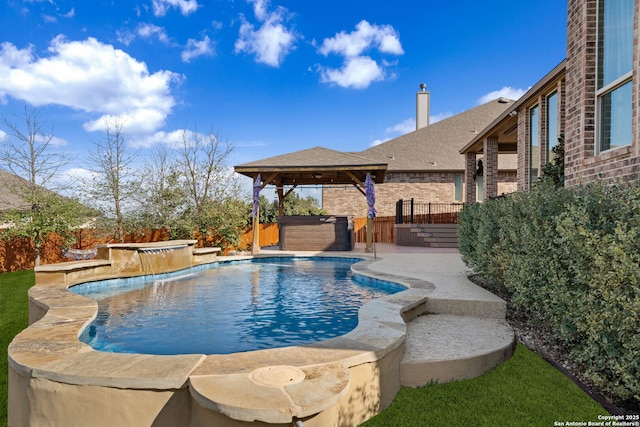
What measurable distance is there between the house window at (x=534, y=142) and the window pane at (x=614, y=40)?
548 cm

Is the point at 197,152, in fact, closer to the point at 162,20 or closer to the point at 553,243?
the point at 162,20

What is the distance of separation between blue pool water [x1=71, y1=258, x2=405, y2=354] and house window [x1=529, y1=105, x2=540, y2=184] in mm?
6029

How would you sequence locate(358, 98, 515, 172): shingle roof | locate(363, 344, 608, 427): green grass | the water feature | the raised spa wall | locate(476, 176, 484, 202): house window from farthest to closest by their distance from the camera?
1. locate(358, 98, 515, 172): shingle roof
2. locate(476, 176, 484, 202): house window
3. the water feature
4. locate(363, 344, 608, 427): green grass
5. the raised spa wall

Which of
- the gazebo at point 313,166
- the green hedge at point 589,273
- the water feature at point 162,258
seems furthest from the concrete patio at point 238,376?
the gazebo at point 313,166

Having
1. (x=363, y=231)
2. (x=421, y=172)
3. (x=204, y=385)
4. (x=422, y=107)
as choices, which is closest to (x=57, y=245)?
(x=204, y=385)

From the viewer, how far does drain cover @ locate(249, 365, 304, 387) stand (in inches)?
95.1

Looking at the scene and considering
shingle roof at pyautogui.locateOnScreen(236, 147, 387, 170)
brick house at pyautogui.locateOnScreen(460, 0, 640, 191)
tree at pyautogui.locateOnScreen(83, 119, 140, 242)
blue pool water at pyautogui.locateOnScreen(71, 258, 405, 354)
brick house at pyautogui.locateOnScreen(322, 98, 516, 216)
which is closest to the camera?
Result: brick house at pyautogui.locateOnScreen(460, 0, 640, 191)

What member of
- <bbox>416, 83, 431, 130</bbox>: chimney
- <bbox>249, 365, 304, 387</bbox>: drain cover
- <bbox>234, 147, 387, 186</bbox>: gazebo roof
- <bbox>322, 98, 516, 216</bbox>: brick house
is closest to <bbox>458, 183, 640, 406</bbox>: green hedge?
<bbox>249, 365, 304, 387</bbox>: drain cover

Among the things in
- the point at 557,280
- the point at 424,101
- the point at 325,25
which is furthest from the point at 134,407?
the point at 424,101

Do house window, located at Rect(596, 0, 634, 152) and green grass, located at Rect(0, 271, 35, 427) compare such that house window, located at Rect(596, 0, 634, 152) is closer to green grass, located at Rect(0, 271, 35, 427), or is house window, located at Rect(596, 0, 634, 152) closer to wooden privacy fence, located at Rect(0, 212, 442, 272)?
green grass, located at Rect(0, 271, 35, 427)

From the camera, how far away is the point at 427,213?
70.8ft

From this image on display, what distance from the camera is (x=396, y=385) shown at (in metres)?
3.30

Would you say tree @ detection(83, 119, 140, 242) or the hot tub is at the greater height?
tree @ detection(83, 119, 140, 242)

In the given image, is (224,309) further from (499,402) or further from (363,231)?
(363,231)
